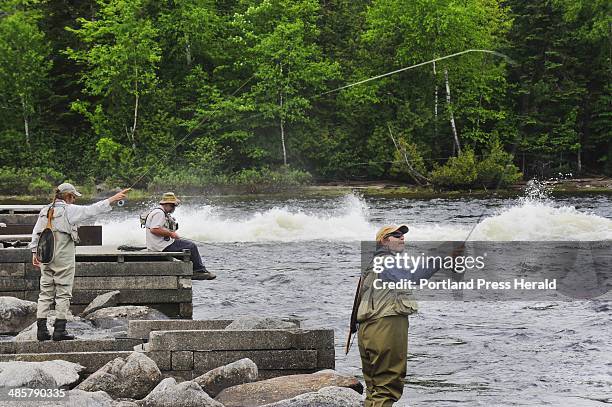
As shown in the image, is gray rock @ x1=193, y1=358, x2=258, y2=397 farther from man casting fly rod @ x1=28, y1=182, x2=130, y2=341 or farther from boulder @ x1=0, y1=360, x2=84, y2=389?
man casting fly rod @ x1=28, y1=182, x2=130, y2=341

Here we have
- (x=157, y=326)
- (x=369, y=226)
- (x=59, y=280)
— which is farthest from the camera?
(x=369, y=226)

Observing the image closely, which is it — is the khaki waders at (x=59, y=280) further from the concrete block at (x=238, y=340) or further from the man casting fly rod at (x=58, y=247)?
the concrete block at (x=238, y=340)

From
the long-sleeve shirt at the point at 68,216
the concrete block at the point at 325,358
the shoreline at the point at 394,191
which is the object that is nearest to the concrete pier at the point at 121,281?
the long-sleeve shirt at the point at 68,216

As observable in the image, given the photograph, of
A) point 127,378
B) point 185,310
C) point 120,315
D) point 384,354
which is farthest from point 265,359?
point 185,310

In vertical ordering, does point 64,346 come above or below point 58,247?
below

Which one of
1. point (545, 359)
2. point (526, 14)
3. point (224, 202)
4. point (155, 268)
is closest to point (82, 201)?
point (224, 202)

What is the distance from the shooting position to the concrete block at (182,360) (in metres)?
11.0

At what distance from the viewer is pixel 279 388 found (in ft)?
34.2

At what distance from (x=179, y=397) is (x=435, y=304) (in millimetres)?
8461

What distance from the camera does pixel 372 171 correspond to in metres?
55.4

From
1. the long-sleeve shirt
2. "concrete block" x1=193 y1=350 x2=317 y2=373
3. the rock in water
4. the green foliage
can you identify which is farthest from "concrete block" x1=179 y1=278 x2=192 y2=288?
the green foliage

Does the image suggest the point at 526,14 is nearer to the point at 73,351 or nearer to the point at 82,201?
the point at 82,201

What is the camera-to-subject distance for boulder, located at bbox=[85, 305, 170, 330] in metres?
13.6

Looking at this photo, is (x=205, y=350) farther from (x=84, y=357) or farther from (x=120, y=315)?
(x=120, y=315)
